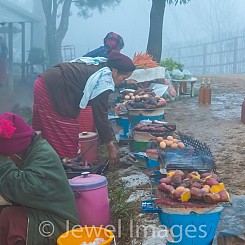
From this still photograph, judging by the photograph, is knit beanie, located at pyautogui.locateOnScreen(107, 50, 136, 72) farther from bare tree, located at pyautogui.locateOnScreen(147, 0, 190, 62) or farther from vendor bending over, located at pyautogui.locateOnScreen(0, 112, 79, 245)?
bare tree, located at pyautogui.locateOnScreen(147, 0, 190, 62)

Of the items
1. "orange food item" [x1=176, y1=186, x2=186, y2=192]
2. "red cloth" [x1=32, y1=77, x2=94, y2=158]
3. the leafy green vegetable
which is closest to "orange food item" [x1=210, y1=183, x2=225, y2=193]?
"orange food item" [x1=176, y1=186, x2=186, y2=192]

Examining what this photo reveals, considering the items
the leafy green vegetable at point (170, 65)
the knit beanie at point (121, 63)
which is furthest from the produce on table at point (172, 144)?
the leafy green vegetable at point (170, 65)

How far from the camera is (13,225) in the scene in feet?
9.95

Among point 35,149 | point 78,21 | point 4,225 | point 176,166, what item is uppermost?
point 78,21

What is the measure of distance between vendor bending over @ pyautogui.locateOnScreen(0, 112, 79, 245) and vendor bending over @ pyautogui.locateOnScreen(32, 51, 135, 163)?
5.75ft

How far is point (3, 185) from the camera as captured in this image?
2982mm

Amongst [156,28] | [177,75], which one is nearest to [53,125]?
[177,75]

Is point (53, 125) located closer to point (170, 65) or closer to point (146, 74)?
point (146, 74)

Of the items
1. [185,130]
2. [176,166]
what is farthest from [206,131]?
[176,166]

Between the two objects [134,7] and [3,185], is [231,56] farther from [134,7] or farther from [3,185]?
[134,7]

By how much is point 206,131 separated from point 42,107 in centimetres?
325
